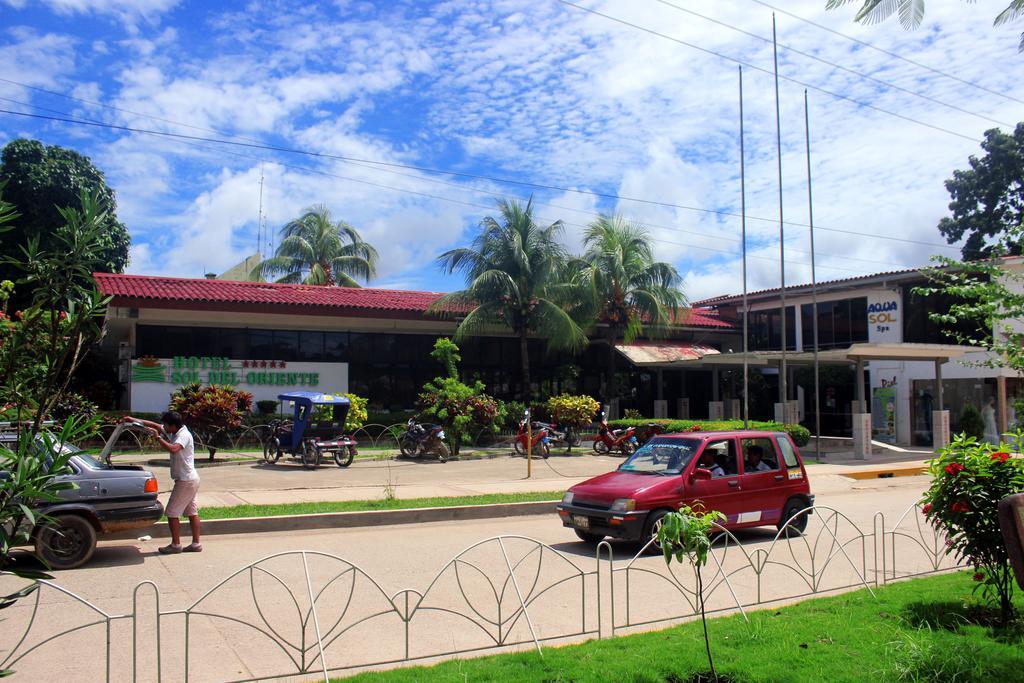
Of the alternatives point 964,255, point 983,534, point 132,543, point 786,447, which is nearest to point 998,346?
point 786,447

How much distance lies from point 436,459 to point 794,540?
13064 millimetres

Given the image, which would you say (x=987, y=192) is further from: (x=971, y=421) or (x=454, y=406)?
(x=454, y=406)

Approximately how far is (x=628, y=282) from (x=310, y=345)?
40.1 ft

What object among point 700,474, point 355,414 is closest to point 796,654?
point 700,474

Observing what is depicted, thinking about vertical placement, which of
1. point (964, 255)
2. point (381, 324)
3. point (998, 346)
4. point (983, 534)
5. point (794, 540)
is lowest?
point (794, 540)

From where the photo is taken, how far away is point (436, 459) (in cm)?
2347

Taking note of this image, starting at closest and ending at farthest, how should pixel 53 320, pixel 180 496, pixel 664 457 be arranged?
pixel 53 320 → pixel 180 496 → pixel 664 457

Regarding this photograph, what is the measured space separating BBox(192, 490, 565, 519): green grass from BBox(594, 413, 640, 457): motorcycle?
31.4ft

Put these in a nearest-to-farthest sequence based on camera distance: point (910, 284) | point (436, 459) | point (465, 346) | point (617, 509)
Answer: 1. point (617, 509)
2. point (436, 459)
3. point (910, 284)
4. point (465, 346)

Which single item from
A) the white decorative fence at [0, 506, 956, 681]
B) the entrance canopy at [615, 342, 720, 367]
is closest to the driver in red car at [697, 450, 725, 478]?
the white decorative fence at [0, 506, 956, 681]

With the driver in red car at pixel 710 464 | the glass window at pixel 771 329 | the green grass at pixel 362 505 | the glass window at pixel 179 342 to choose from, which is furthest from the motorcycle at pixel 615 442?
the glass window at pixel 179 342

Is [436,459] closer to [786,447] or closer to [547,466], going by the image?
[547,466]

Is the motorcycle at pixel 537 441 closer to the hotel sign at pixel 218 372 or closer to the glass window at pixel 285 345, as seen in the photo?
the hotel sign at pixel 218 372

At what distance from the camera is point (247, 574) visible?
923 cm
